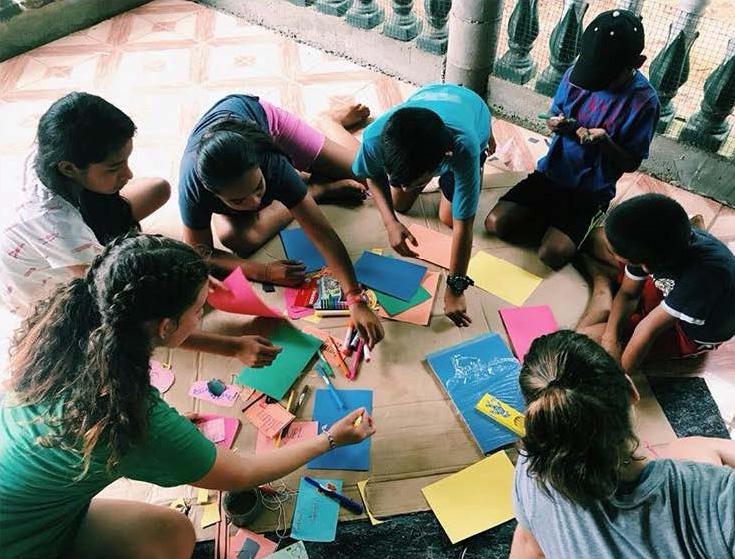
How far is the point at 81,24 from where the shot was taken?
3.43 meters

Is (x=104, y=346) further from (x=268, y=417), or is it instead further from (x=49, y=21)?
(x=49, y=21)

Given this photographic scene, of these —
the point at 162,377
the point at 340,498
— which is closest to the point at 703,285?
the point at 340,498

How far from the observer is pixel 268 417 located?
1.68 m

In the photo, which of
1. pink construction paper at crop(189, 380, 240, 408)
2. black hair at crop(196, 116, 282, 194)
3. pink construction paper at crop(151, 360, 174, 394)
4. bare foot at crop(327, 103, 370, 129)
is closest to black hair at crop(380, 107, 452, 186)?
black hair at crop(196, 116, 282, 194)

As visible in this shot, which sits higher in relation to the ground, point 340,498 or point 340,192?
point 340,192

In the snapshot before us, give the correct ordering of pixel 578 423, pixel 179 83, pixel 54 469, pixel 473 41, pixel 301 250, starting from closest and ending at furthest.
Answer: pixel 578 423 → pixel 54 469 → pixel 301 250 → pixel 473 41 → pixel 179 83

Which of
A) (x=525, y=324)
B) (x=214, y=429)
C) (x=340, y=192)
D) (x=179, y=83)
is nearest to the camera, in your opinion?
(x=214, y=429)

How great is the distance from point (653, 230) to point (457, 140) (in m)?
0.59

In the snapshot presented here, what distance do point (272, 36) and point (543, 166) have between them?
1967mm

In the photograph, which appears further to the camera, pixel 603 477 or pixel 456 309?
pixel 456 309

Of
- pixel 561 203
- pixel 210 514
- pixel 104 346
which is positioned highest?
pixel 104 346

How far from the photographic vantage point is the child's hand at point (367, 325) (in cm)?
180

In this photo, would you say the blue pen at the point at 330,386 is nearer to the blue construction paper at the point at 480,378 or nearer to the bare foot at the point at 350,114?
the blue construction paper at the point at 480,378

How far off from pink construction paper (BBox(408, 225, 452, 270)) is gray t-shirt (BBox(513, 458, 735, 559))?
3.53ft
